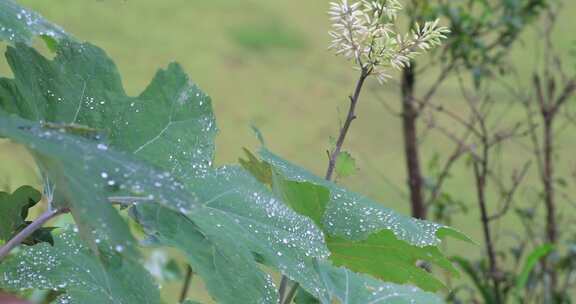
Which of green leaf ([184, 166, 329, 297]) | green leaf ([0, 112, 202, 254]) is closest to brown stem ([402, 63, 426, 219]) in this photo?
green leaf ([184, 166, 329, 297])

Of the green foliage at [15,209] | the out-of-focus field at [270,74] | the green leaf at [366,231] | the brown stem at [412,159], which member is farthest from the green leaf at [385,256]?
the out-of-focus field at [270,74]

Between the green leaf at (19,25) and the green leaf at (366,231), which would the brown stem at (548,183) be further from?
the green leaf at (19,25)

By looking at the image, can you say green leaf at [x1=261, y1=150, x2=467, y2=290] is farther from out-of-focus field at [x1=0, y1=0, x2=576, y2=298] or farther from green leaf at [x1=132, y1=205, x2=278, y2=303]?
out-of-focus field at [x1=0, y1=0, x2=576, y2=298]

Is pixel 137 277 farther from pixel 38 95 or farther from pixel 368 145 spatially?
pixel 368 145

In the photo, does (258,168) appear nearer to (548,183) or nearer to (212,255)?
(212,255)

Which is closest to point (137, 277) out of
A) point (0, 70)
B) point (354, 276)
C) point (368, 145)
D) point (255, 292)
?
point (255, 292)

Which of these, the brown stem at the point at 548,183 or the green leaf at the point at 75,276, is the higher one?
the brown stem at the point at 548,183
